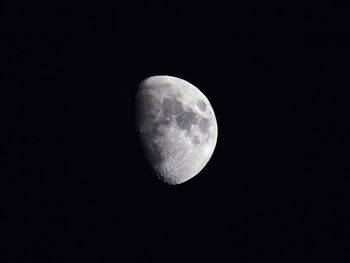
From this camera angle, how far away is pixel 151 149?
371cm

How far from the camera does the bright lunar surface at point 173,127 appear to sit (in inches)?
145

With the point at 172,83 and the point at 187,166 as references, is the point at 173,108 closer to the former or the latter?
the point at 172,83

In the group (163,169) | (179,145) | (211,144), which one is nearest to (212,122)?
(211,144)

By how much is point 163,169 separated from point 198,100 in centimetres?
101

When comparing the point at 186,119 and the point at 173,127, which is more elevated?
the point at 186,119

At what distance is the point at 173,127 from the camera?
3.70m

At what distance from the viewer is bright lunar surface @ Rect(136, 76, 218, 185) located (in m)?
3.68

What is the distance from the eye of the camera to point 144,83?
13.2 ft

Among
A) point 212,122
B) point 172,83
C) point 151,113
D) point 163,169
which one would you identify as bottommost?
point 163,169

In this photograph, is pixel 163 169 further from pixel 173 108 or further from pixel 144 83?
pixel 144 83

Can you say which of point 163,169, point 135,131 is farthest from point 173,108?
point 163,169

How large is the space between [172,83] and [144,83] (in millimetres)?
363

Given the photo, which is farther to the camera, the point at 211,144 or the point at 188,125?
the point at 211,144

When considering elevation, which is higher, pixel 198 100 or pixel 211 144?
pixel 198 100
